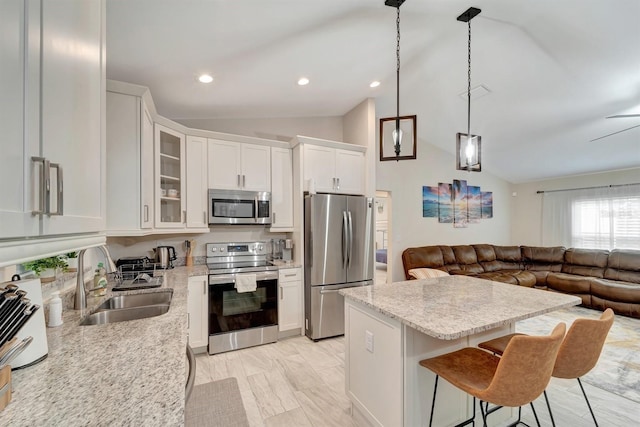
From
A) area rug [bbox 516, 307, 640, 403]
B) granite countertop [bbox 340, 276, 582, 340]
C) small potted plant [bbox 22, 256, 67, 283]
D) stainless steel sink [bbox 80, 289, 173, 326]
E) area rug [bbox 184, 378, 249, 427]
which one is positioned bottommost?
area rug [bbox 516, 307, 640, 403]

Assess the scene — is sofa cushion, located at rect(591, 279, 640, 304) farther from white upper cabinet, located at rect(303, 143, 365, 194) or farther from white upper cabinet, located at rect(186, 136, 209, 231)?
white upper cabinet, located at rect(186, 136, 209, 231)

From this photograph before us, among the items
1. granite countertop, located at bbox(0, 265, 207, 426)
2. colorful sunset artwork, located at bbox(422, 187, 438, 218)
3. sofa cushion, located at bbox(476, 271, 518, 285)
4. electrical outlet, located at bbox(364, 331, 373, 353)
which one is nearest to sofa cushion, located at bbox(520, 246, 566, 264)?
sofa cushion, located at bbox(476, 271, 518, 285)

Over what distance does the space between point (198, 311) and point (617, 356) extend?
4.48m

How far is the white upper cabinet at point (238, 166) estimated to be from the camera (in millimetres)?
3271

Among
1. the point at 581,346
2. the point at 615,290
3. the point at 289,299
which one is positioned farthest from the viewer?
the point at 615,290

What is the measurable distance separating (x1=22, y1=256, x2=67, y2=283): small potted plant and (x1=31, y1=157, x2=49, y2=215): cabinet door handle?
4.31ft

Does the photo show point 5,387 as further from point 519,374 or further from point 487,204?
point 487,204

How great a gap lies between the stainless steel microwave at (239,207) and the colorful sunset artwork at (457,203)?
3374 millimetres

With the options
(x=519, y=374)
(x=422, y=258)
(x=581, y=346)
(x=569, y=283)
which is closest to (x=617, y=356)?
(x=569, y=283)

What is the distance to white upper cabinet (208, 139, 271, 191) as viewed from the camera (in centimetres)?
327

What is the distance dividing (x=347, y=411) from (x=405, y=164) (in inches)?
167

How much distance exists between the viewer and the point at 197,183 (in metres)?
3.17

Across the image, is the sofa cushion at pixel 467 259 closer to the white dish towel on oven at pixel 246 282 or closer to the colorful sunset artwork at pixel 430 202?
the colorful sunset artwork at pixel 430 202

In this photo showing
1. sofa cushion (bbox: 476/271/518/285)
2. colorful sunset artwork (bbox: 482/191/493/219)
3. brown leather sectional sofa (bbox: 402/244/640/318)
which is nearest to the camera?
brown leather sectional sofa (bbox: 402/244/640/318)
